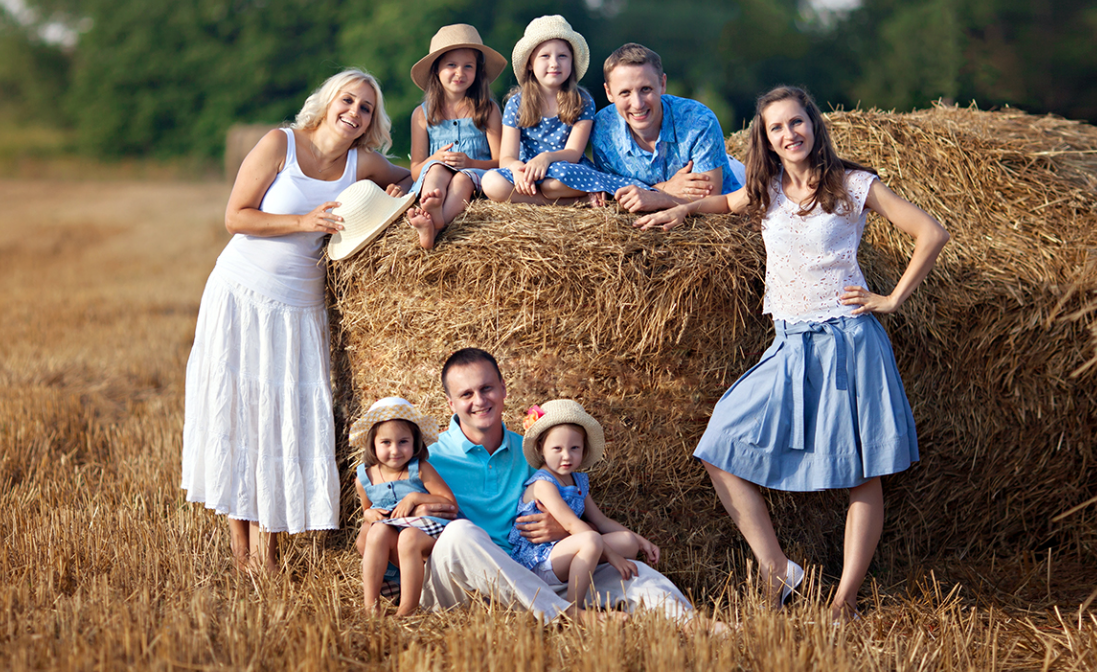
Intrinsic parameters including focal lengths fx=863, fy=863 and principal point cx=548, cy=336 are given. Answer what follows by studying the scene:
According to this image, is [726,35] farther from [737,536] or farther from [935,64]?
[737,536]

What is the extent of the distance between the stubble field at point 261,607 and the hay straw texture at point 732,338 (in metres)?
0.25

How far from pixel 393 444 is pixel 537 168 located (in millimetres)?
1416

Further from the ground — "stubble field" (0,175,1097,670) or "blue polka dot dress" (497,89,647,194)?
"blue polka dot dress" (497,89,647,194)

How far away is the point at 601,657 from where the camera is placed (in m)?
2.50

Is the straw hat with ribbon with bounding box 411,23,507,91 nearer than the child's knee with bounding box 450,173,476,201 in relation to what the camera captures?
No

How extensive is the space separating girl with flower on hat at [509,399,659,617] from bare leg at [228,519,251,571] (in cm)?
133

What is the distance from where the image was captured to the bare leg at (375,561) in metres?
3.05

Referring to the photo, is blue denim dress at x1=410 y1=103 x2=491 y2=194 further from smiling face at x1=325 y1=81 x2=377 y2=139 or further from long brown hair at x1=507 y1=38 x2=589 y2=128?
smiling face at x1=325 y1=81 x2=377 y2=139

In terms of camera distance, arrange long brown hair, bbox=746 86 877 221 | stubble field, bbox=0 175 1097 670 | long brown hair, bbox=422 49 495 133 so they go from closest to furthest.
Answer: stubble field, bbox=0 175 1097 670
long brown hair, bbox=746 86 877 221
long brown hair, bbox=422 49 495 133

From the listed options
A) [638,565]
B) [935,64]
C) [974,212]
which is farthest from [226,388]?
[935,64]

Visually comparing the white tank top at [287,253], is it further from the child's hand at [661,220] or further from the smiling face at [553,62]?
the child's hand at [661,220]

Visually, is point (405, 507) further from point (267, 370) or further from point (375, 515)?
point (267, 370)

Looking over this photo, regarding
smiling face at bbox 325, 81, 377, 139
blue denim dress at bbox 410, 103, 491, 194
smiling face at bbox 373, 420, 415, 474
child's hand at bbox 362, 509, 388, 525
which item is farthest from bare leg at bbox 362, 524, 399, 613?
blue denim dress at bbox 410, 103, 491, 194

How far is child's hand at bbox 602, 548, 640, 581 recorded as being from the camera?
10.2 ft
